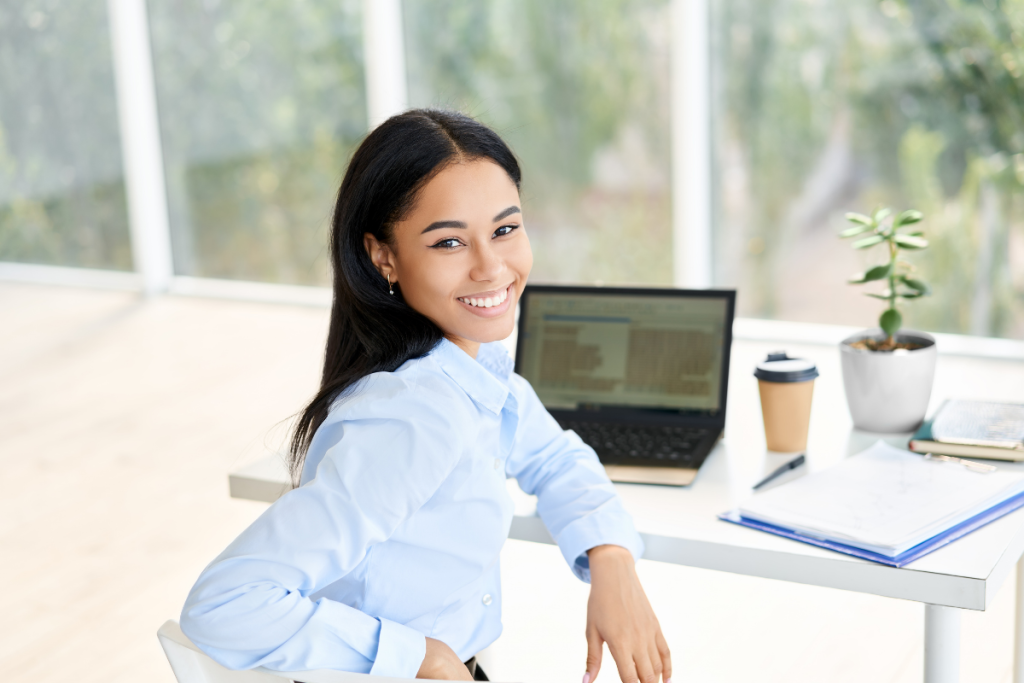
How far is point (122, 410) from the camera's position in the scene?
400 centimetres

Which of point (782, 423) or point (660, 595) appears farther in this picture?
point (660, 595)

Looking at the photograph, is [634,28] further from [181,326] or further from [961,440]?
[961,440]

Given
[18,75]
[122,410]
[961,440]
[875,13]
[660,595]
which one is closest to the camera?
[961,440]

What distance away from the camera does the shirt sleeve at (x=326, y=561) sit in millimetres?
921

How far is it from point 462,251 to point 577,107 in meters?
3.38

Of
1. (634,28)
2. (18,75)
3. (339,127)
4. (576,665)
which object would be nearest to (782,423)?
(576,665)

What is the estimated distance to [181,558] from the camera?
9.02 feet

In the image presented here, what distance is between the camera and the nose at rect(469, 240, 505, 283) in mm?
1145

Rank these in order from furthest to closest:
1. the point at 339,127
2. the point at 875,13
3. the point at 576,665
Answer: the point at 339,127 → the point at 875,13 → the point at 576,665

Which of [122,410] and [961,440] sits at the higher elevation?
[961,440]

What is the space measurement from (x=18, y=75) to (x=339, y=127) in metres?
2.15

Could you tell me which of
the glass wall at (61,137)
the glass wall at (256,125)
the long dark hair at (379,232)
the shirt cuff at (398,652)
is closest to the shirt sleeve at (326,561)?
the shirt cuff at (398,652)

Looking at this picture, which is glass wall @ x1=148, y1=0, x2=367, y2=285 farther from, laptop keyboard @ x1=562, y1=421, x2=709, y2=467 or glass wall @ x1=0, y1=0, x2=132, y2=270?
laptop keyboard @ x1=562, y1=421, x2=709, y2=467

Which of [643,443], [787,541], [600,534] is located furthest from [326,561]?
[643,443]
